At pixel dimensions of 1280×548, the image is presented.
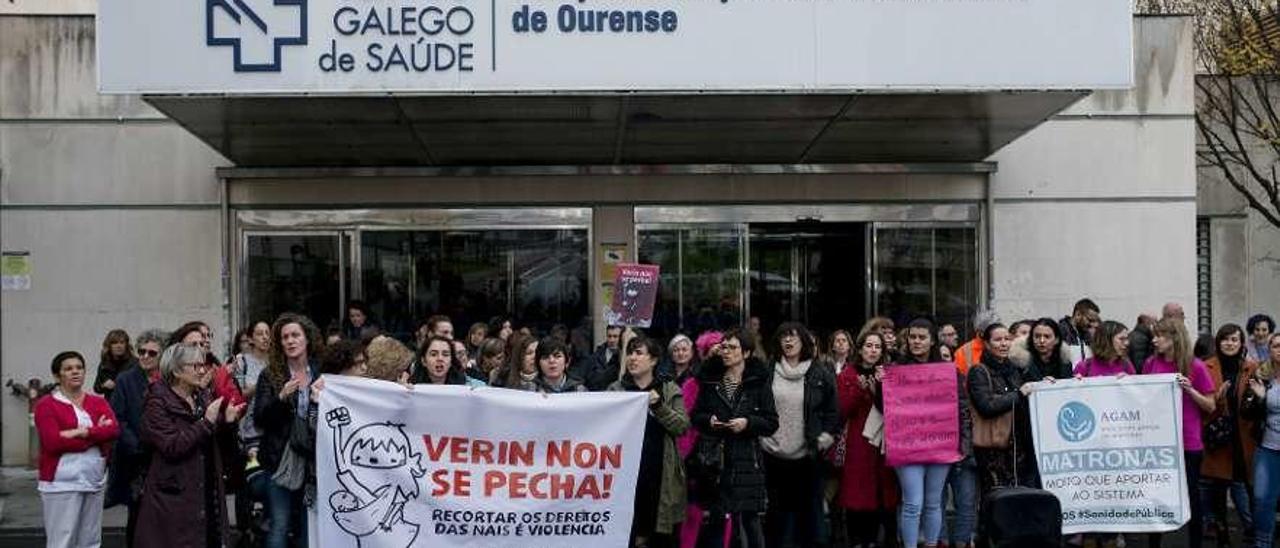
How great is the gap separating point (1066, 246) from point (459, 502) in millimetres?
10140

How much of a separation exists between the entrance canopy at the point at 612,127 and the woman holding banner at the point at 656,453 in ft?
12.0

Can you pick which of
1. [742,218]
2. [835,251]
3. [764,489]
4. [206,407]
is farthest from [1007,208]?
[206,407]

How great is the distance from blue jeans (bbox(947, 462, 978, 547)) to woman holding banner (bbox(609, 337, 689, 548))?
223cm

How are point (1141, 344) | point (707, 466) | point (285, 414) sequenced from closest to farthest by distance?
point (285, 414)
point (707, 466)
point (1141, 344)

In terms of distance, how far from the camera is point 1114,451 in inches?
391

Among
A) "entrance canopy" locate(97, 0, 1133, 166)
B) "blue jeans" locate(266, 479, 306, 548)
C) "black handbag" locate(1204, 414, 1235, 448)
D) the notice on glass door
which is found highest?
"entrance canopy" locate(97, 0, 1133, 166)

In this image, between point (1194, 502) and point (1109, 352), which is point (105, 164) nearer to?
point (1109, 352)

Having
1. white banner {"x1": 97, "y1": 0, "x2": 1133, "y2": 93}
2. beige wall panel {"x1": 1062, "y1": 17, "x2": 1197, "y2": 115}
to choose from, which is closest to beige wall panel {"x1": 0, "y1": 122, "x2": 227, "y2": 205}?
white banner {"x1": 97, "y1": 0, "x2": 1133, "y2": 93}

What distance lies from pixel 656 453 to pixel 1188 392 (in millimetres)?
4060

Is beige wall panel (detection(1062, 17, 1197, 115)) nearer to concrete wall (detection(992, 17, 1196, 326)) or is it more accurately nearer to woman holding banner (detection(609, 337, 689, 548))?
concrete wall (detection(992, 17, 1196, 326))

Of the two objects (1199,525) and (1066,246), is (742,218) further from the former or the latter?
(1199,525)

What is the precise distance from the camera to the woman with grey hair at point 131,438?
891 centimetres

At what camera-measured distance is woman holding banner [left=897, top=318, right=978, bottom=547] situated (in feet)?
32.5

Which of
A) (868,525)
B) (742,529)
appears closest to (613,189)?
(868,525)
